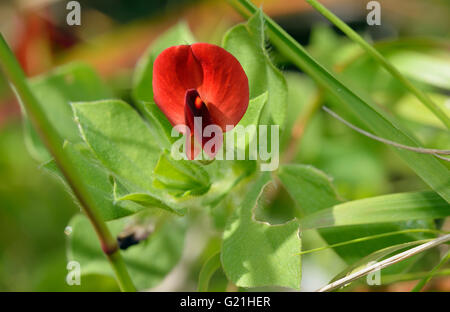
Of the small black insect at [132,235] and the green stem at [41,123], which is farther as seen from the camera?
the small black insect at [132,235]

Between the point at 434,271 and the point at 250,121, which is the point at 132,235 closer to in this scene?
the point at 250,121

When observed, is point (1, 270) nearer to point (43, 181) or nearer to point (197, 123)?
point (43, 181)

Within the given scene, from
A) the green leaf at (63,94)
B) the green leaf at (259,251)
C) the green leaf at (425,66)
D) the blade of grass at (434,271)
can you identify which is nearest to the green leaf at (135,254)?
the green leaf at (63,94)

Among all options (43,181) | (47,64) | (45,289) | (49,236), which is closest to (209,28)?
(47,64)

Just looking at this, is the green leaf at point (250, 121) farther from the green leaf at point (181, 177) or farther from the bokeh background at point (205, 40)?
the bokeh background at point (205, 40)

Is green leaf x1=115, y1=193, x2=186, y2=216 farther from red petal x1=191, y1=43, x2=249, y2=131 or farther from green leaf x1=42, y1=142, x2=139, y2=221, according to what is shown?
red petal x1=191, y1=43, x2=249, y2=131
